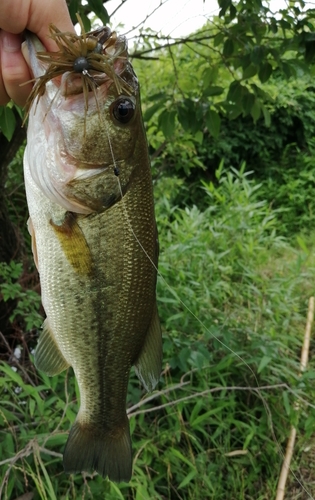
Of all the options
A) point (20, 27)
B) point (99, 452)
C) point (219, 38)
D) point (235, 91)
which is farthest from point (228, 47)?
point (99, 452)

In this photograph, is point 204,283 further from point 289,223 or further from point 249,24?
point 289,223

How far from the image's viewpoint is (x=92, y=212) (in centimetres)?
119

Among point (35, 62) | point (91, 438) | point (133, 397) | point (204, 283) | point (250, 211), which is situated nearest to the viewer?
point (35, 62)

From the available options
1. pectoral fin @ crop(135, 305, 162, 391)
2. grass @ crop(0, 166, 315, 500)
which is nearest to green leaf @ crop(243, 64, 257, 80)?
grass @ crop(0, 166, 315, 500)

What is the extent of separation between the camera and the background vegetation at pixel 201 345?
2.37m

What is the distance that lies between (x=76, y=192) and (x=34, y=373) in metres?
2.00

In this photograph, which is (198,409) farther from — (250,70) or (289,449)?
(250,70)

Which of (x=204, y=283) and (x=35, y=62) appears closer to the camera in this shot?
(x=35, y=62)

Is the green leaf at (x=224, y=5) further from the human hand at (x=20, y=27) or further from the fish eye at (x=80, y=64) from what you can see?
the fish eye at (x=80, y=64)

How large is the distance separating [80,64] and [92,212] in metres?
0.33

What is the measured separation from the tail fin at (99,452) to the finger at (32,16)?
100cm

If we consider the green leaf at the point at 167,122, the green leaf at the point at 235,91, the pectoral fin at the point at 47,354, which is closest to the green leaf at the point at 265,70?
the green leaf at the point at 235,91

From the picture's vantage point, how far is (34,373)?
2.92 m

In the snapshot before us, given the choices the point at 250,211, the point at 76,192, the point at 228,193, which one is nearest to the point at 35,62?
the point at 76,192
